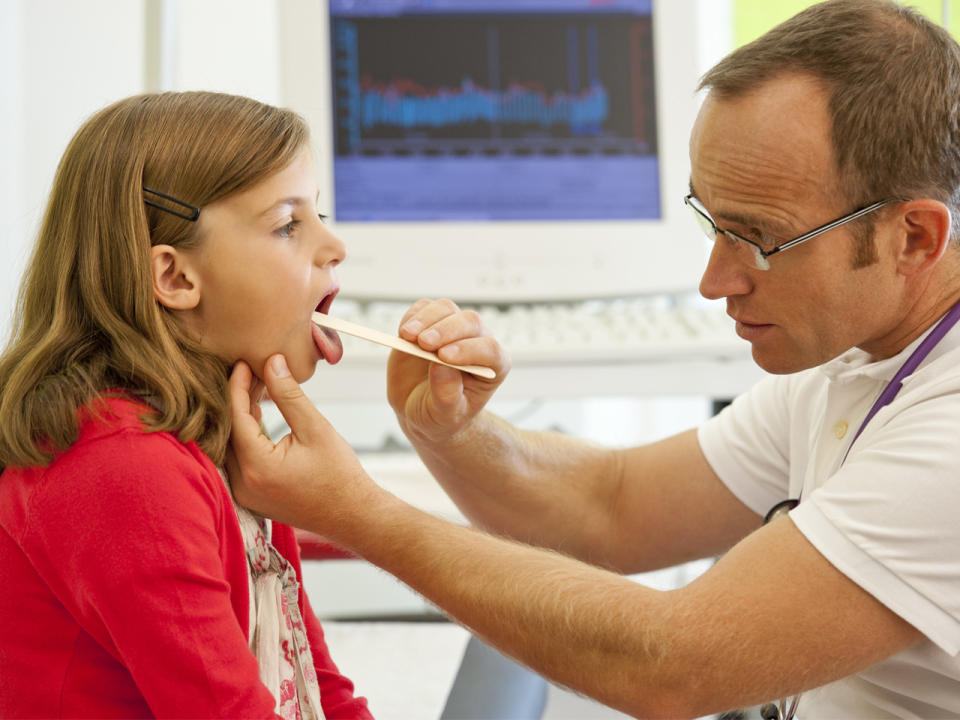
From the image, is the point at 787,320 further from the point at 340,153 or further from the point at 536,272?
the point at 340,153

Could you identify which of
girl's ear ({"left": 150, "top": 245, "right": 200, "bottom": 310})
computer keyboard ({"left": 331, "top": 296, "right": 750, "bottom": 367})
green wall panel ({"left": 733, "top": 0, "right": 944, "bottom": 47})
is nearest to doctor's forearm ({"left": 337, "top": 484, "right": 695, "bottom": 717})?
girl's ear ({"left": 150, "top": 245, "right": 200, "bottom": 310})

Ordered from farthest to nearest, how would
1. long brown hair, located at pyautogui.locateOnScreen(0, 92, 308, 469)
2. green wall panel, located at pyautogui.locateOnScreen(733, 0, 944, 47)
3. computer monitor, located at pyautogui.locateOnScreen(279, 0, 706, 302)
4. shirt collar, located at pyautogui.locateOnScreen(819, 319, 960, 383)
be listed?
green wall panel, located at pyautogui.locateOnScreen(733, 0, 944, 47)
computer monitor, located at pyautogui.locateOnScreen(279, 0, 706, 302)
shirt collar, located at pyautogui.locateOnScreen(819, 319, 960, 383)
long brown hair, located at pyautogui.locateOnScreen(0, 92, 308, 469)

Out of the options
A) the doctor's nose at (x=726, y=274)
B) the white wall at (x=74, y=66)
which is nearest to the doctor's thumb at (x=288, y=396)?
the doctor's nose at (x=726, y=274)

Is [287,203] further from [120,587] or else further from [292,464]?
[120,587]

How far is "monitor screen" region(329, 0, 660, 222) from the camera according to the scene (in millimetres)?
1710

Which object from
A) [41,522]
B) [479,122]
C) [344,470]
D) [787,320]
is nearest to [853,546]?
[787,320]

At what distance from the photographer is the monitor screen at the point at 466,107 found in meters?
1.71

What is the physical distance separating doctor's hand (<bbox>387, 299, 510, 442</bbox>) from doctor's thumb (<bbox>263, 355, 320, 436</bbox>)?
5.3 inches

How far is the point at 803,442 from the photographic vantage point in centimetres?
112

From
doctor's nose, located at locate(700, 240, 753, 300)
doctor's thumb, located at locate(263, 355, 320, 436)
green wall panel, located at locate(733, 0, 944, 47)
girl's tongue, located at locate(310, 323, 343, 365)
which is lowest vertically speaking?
doctor's thumb, located at locate(263, 355, 320, 436)

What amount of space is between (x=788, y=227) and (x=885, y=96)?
141mm

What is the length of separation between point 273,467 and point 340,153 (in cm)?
98

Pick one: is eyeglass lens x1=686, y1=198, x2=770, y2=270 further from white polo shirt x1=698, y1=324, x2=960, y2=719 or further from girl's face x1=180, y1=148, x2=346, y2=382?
girl's face x1=180, y1=148, x2=346, y2=382

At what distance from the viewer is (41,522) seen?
2.40 feet
